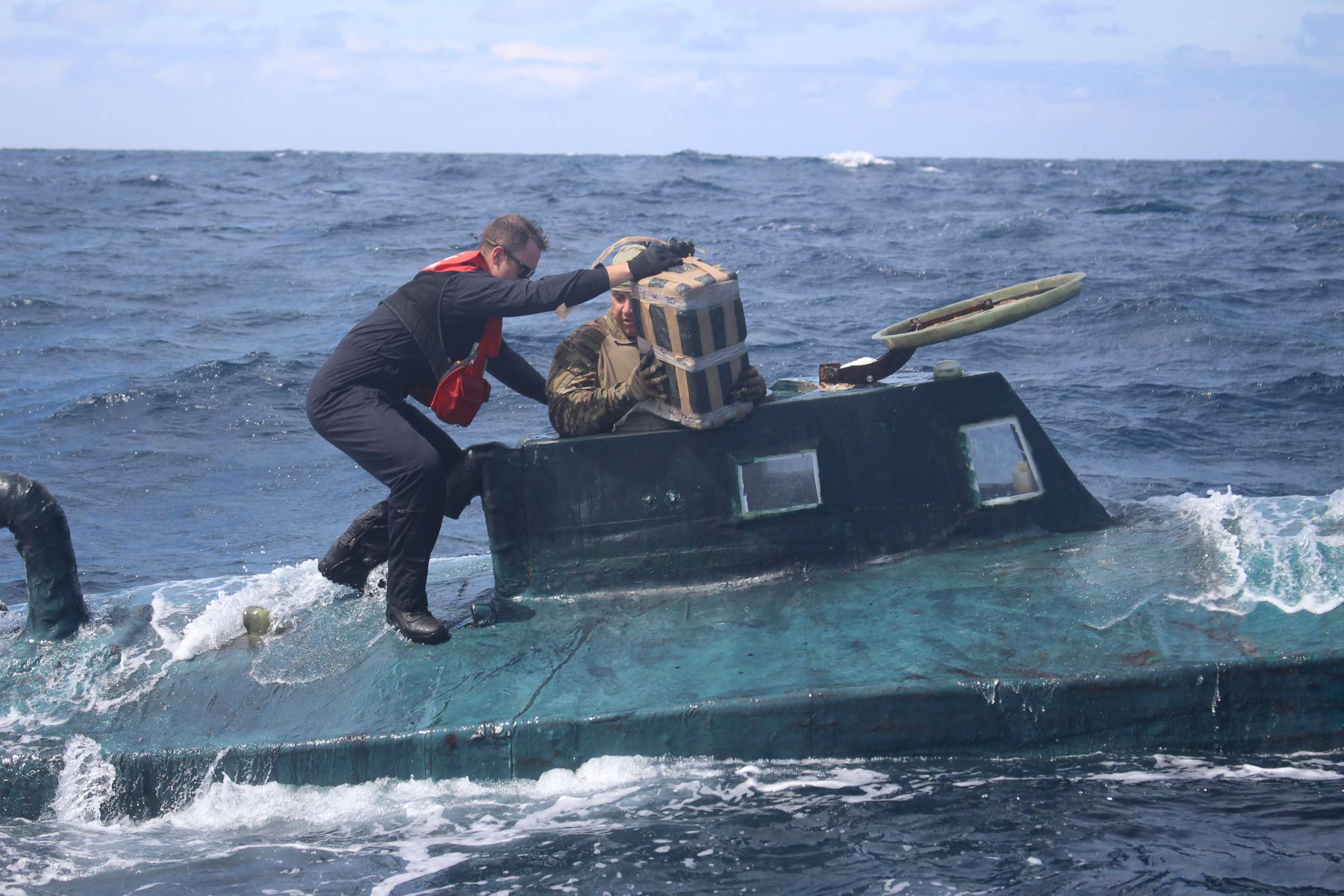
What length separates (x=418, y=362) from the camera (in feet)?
18.9

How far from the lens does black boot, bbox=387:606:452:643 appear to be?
19.2 ft

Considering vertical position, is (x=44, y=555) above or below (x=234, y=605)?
above

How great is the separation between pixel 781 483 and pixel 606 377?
107 cm

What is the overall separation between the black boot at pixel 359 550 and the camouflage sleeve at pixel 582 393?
107 centimetres

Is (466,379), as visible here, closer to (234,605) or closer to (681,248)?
(681,248)

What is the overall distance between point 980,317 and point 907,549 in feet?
4.28

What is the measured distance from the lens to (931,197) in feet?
124

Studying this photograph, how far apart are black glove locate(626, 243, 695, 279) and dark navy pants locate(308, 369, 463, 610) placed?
1285 mm

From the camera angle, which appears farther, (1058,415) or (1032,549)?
(1058,415)

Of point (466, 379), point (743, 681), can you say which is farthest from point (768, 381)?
point (743, 681)

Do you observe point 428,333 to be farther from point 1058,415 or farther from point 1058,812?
point 1058,415

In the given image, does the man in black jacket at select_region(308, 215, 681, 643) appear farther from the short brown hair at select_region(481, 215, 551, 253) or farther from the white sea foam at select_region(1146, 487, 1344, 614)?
the white sea foam at select_region(1146, 487, 1344, 614)

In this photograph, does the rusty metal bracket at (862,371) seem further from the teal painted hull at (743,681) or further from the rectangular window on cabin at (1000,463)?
the teal painted hull at (743,681)

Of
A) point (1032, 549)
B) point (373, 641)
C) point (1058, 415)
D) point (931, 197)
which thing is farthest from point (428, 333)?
point (931, 197)
